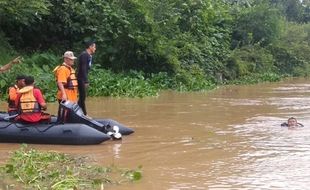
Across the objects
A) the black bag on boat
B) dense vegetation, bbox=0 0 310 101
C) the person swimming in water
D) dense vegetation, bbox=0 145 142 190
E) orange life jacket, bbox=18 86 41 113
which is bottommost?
dense vegetation, bbox=0 145 142 190

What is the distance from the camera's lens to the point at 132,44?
20953 millimetres

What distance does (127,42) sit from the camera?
21.0 m

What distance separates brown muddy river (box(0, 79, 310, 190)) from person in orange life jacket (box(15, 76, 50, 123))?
45 centimetres

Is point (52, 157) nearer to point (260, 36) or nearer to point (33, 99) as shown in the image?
point (33, 99)

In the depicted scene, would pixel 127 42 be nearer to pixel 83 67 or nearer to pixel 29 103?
pixel 83 67

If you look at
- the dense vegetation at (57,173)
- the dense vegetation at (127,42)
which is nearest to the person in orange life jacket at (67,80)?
the dense vegetation at (57,173)

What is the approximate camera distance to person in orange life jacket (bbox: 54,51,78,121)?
921 cm

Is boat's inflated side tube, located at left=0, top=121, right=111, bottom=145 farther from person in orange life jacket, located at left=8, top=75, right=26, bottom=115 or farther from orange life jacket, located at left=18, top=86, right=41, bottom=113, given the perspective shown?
person in orange life jacket, located at left=8, top=75, right=26, bottom=115

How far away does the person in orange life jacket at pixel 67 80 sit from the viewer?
9211mm

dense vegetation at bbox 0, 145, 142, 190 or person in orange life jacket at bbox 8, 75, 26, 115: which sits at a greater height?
person in orange life jacket at bbox 8, 75, 26, 115

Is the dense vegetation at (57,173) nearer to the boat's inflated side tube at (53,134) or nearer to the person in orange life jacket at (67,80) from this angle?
the boat's inflated side tube at (53,134)

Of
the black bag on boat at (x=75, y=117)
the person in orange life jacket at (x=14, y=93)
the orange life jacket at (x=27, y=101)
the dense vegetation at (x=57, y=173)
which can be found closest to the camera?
the dense vegetation at (x=57, y=173)

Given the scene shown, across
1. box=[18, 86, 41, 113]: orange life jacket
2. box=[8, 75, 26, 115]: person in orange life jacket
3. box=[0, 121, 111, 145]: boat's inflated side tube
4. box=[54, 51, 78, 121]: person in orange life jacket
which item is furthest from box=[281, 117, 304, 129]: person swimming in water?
box=[8, 75, 26, 115]: person in orange life jacket

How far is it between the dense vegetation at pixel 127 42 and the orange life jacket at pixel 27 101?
262 inches
